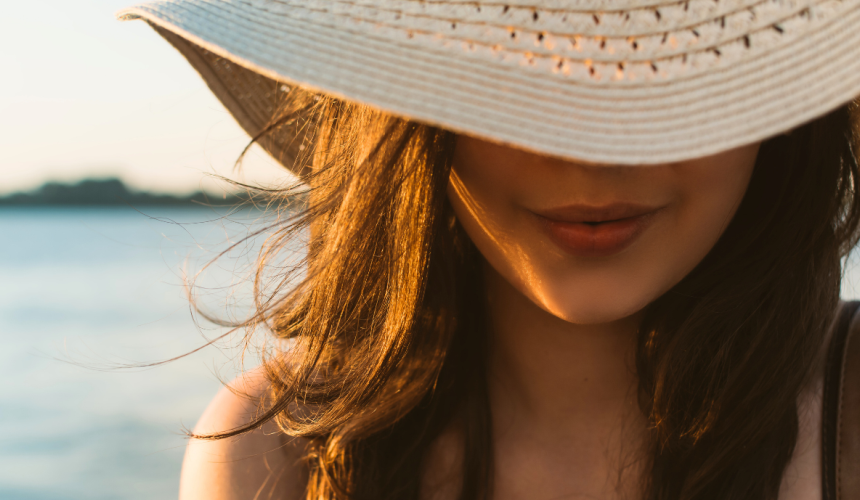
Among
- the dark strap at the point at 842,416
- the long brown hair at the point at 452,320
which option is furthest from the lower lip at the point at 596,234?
the dark strap at the point at 842,416

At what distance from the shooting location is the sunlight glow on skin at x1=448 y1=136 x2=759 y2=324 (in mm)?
894

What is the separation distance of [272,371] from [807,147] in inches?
44.4

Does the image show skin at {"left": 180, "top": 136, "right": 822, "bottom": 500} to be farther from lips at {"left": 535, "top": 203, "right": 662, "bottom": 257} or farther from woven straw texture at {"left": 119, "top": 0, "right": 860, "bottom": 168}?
woven straw texture at {"left": 119, "top": 0, "right": 860, "bottom": 168}

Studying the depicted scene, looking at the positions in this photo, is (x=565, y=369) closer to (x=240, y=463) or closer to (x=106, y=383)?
(x=240, y=463)

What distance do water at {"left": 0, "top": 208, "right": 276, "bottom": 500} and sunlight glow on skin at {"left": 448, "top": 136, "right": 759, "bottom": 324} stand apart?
600 mm

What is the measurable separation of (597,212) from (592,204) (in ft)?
0.08

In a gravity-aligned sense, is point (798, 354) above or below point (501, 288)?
below

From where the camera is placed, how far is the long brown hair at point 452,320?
3.64ft

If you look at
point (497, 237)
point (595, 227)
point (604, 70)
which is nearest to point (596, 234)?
point (595, 227)

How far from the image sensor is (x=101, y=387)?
18.7ft

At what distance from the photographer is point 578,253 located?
3.16ft

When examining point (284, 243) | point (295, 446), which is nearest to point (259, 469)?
point (295, 446)

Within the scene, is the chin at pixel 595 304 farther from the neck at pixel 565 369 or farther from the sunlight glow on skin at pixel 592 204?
the neck at pixel 565 369

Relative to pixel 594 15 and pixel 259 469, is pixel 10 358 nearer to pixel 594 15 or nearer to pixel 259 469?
pixel 259 469
